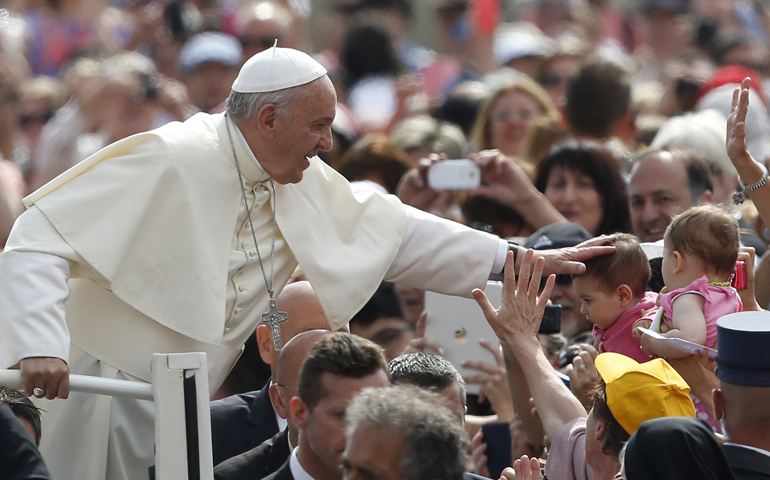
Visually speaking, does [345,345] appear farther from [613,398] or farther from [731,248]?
[731,248]

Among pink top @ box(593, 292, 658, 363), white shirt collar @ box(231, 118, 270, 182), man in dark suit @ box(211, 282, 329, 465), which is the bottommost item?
man in dark suit @ box(211, 282, 329, 465)

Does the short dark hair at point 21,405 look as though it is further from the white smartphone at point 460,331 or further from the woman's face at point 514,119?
the woman's face at point 514,119

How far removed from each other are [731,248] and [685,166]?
1.54 meters

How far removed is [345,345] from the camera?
346 centimetres

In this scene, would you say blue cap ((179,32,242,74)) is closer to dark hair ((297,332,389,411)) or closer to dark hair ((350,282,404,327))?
dark hair ((350,282,404,327))

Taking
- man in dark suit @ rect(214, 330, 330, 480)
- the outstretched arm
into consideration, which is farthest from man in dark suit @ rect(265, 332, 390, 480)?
the outstretched arm

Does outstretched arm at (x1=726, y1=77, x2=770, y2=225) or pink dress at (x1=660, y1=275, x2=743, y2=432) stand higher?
outstretched arm at (x1=726, y1=77, x2=770, y2=225)

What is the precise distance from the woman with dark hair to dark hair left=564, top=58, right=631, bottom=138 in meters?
1.17

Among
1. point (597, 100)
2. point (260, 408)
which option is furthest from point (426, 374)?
point (597, 100)

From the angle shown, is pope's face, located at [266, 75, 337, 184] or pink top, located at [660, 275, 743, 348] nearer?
pink top, located at [660, 275, 743, 348]

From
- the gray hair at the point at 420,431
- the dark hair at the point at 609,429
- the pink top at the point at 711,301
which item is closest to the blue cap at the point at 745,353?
the dark hair at the point at 609,429

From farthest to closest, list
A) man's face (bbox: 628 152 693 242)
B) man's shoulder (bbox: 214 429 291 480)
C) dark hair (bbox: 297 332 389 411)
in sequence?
1. man's face (bbox: 628 152 693 242)
2. man's shoulder (bbox: 214 429 291 480)
3. dark hair (bbox: 297 332 389 411)

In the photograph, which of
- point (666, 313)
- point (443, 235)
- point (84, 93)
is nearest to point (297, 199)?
point (443, 235)

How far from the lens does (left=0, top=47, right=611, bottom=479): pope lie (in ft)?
13.8
